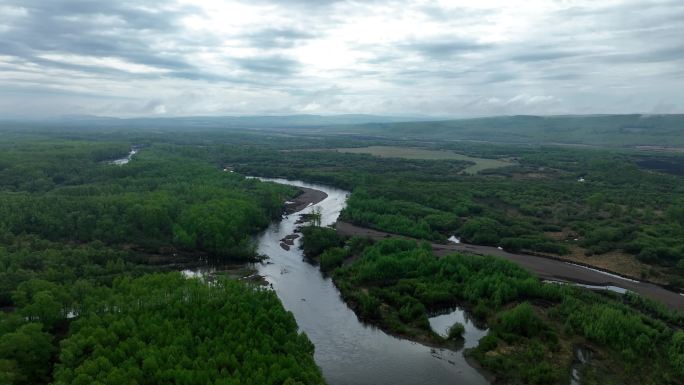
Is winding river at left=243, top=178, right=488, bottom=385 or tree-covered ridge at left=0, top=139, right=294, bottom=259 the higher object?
tree-covered ridge at left=0, top=139, right=294, bottom=259

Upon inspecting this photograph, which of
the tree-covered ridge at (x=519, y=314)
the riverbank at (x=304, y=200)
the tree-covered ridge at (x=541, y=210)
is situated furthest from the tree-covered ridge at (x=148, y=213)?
the tree-covered ridge at (x=541, y=210)

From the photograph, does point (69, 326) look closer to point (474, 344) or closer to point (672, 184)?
point (474, 344)

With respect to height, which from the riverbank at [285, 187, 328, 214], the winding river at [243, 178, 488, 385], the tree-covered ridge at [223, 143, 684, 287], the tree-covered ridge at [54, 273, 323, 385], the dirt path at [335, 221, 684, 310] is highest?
the tree-covered ridge at [54, 273, 323, 385]

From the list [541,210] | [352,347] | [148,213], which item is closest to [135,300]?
[352,347]

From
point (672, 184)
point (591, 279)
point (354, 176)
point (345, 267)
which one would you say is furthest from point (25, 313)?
point (672, 184)

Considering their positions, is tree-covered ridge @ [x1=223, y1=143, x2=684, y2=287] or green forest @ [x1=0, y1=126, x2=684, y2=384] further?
tree-covered ridge @ [x1=223, y1=143, x2=684, y2=287]

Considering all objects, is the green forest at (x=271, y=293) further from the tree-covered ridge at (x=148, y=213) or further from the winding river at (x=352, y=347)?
the winding river at (x=352, y=347)

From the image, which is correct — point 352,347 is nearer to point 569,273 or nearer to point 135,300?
point 135,300

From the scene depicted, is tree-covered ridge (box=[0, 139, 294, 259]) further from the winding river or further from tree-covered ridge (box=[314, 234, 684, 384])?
tree-covered ridge (box=[314, 234, 684, 384])

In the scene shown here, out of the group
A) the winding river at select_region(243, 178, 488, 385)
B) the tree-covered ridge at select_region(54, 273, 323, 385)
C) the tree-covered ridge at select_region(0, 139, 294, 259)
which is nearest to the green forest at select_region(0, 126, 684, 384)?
the tree-covered ridge at select_region(54, 273, 323, 385)
